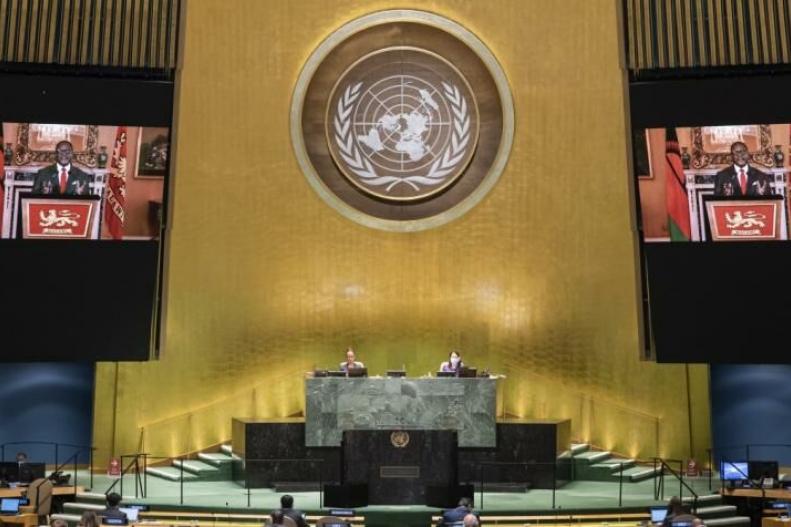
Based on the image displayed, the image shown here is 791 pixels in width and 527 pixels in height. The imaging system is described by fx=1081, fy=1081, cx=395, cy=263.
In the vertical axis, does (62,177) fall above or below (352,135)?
below

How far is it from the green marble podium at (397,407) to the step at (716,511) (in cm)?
289

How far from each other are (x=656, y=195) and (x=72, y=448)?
31.6ft

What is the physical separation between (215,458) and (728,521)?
7.36 metres

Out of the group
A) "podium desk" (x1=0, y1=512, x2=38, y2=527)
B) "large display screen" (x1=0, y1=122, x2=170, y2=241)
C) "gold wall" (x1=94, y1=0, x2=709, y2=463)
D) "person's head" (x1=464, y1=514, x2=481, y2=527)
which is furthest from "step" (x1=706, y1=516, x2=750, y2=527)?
"large display screen" (x1=0, y1=122, x2=170, y2=241)

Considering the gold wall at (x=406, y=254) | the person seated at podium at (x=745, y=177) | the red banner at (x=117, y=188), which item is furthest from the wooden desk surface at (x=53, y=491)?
the person seated at podium at (x=745, y=177)

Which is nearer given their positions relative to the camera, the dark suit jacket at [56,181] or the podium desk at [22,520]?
the podium desk at [22,520]

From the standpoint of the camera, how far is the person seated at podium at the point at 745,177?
49.9 feet

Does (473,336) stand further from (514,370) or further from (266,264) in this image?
(266,264)

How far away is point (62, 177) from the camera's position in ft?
51.5

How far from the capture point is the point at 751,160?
1524cm

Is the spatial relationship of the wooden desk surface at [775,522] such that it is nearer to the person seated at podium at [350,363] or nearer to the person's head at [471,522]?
the person's head at [471,522]

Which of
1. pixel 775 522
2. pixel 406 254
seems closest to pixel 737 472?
pixel 775 522

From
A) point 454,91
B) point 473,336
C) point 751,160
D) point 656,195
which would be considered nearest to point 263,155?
point 454,91

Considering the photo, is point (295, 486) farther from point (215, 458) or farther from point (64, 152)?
point (64, 152)
